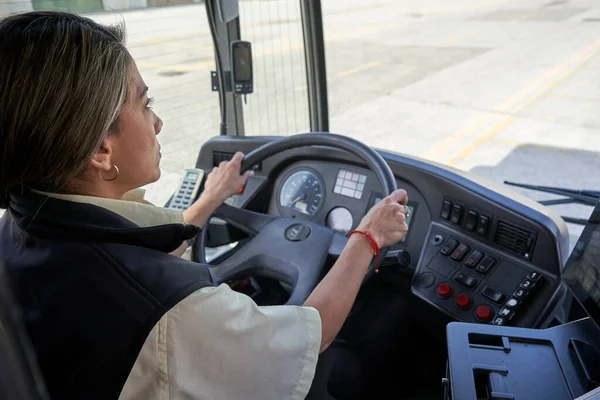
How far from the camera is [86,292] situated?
0.90 m

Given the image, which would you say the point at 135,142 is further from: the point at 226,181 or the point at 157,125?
the point at 226,181

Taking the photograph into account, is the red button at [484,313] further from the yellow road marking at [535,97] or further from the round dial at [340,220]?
the yellow road marking at [535,97]

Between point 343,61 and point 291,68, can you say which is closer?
point 291,68

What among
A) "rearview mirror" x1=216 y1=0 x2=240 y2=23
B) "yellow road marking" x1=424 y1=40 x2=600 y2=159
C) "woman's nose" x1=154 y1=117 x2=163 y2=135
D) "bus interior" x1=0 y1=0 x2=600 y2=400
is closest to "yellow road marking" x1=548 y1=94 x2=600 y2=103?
"yellow road marking" x1=424 y1=40 x2=600 y2=159

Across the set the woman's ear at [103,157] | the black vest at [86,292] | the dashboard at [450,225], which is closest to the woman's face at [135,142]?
the woman's ear at [103,157]

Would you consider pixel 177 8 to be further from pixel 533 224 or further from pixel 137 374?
pixel 137 374

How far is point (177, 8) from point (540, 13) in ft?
42.5

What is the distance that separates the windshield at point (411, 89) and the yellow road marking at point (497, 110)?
2cm

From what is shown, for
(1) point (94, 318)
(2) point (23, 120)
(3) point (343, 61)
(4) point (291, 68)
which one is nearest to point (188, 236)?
(1) point (94, 318)

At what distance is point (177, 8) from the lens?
8.05 ft

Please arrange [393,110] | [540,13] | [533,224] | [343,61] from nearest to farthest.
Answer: [533,224]
[393,110]
[343,61]
[540,13]

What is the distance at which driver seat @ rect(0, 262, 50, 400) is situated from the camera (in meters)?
0.78

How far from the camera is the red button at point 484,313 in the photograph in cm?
163

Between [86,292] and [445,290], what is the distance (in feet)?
3.83
